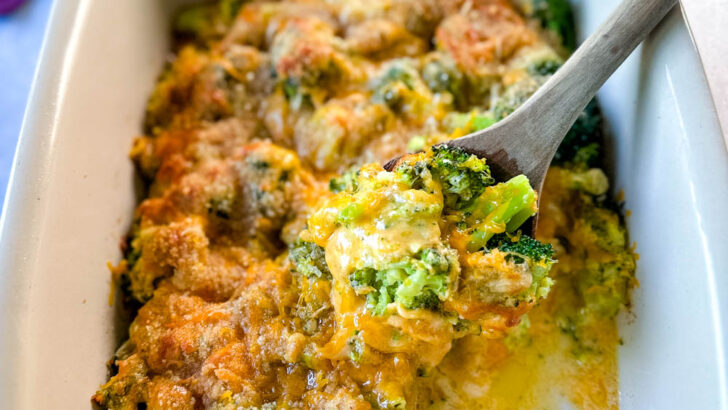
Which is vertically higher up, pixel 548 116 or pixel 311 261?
pixel 548 116

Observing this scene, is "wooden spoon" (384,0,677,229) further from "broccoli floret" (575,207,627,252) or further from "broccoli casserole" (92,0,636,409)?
"broccoli floret" (575,207,627,252)

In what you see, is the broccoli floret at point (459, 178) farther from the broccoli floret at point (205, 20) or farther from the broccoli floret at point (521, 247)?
the broccoli floret at point (205, 20)

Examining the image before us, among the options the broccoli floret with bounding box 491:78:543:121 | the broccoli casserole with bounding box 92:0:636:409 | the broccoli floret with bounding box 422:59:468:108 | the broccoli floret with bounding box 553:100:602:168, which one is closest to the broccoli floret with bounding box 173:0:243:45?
the broccoli casserole with bounding box 92:0:636:409

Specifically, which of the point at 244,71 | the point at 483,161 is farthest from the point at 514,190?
the point at 244,71

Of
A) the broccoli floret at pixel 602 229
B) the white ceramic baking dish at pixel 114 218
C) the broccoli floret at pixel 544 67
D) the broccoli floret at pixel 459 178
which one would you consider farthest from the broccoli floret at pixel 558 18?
the broccoli floret at pixel 459 178

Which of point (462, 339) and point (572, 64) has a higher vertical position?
point (572, 64)

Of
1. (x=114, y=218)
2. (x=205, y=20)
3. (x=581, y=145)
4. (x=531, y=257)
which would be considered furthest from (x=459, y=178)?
(x=205, y=20)

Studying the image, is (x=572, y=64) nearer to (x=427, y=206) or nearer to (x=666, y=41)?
(x=666, y=41)

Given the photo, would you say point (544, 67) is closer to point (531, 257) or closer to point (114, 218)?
point (531, 257)
